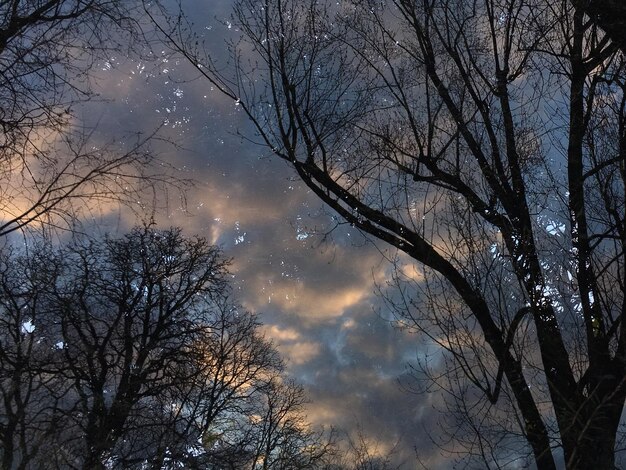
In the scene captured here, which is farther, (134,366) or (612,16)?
(134,366)

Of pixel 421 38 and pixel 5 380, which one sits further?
pixel 5 380

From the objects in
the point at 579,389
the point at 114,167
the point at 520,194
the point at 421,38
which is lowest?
the point at 579,389

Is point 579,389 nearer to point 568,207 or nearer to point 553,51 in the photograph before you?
point 568,207

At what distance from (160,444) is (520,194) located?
10.1m

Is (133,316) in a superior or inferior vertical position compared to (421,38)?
superior

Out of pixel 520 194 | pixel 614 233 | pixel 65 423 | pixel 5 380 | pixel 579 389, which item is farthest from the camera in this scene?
pixel 65 423

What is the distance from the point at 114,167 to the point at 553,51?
4.61m

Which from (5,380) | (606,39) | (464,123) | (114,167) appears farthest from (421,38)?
(5,380)

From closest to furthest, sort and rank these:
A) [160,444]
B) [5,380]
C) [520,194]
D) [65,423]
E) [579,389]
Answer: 1. [579,389]
2. [520,194]
3. [5,380]
4. [65,423]
5. [160,444]

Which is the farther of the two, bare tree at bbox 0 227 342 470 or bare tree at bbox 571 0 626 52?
bare tree at bbox 0 227 342 470

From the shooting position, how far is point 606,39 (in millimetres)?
5262

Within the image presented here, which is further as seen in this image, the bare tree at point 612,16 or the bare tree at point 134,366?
the bare tree at point 134,366

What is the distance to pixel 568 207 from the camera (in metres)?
5.37

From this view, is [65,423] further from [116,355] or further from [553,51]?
[553,51]
